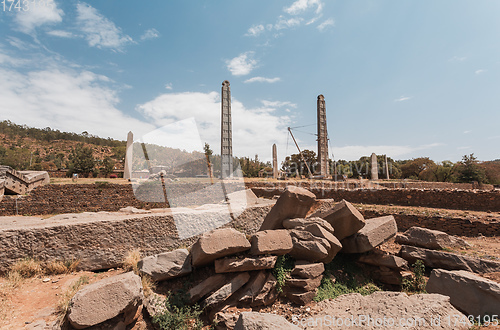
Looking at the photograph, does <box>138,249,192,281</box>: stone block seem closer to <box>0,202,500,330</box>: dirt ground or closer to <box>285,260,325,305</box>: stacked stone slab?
<box>0,202,500,330</box>: dirt ground

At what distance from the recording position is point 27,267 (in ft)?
11.4

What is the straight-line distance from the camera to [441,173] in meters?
29.7

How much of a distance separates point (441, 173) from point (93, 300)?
123 feet

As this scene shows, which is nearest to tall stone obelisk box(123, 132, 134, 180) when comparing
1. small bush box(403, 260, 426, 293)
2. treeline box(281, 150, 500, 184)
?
treeline box(281, 150, 500, 184)

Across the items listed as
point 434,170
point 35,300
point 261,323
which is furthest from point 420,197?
point 434,170

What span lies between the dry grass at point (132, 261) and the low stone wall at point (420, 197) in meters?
11.1

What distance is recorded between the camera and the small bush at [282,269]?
474 cm

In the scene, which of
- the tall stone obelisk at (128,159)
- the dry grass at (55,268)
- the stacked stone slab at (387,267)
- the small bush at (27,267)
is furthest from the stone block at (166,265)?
the tall stone obelisk at (128,159)

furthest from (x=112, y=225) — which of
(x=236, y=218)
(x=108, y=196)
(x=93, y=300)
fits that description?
(x=108, y=196)

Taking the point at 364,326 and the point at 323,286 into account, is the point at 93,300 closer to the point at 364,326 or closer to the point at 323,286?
the point at 364,326

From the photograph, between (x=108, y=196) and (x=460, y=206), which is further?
(x=108, y=196)

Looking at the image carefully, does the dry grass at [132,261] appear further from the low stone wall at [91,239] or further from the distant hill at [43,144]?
the distant hill at [43,144]

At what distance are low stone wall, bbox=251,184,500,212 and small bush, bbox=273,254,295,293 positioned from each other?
9682mm

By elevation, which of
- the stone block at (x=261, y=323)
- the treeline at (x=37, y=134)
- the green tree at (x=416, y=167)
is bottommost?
the stone block at (x=261, y=323)
